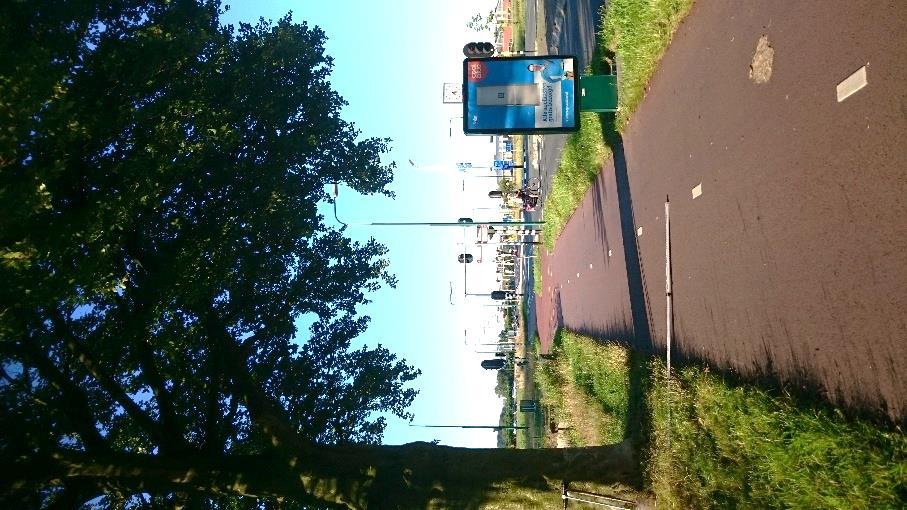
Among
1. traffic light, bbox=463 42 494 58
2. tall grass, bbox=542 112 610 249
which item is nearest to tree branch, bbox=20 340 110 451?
tall grass, bbox=542 112 610 249

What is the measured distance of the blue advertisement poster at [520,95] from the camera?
11.8 meters

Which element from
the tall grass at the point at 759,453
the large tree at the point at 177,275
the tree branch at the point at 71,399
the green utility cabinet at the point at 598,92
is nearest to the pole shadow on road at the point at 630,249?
the green utility cabinet at the point at 598,92

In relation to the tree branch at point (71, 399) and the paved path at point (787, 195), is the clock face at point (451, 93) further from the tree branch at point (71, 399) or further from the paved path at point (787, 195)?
the tree branch at point (71, 399)

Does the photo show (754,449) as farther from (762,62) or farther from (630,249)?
(630,249)

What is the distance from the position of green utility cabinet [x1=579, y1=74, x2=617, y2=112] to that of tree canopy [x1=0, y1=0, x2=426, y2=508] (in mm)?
4143

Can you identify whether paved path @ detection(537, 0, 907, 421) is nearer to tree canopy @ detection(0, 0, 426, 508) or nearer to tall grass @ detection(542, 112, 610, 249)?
tall grass @ detection(542, 112, 610, 249)

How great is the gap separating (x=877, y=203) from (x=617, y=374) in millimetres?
7805

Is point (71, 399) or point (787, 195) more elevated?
point (787, 195)

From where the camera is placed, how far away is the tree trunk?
320 inches

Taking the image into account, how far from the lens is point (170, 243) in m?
9.58

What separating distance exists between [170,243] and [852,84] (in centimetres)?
880

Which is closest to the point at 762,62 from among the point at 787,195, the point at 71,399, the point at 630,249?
the point at 787,195

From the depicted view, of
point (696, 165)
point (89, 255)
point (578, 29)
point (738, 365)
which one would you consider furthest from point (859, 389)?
point (578, 29)

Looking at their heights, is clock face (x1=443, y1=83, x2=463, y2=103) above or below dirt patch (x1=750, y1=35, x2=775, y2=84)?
above
